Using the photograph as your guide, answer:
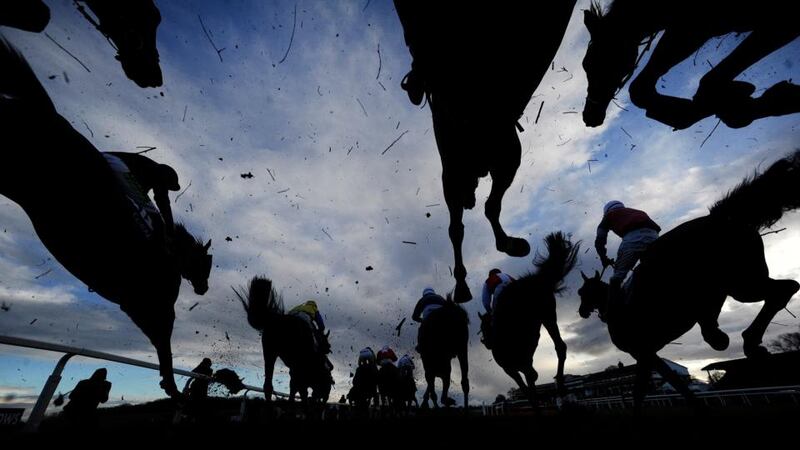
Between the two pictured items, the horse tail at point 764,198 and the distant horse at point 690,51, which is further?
the horse tail at point 764,198

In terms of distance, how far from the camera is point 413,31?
176cm

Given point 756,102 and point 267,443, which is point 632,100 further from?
point 267,443

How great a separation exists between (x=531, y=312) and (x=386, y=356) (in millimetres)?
9854

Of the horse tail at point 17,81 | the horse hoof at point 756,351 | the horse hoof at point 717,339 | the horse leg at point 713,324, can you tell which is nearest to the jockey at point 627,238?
the horse leg at point 713,324

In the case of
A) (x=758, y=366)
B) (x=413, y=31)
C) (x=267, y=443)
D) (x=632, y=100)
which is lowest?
(x=267, y=443)

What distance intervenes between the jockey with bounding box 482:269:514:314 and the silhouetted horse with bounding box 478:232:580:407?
0.17 m

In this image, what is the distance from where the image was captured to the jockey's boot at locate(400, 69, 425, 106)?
221 centimetres

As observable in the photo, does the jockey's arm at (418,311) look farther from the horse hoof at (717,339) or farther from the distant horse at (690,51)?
the distant horse at (690,51)

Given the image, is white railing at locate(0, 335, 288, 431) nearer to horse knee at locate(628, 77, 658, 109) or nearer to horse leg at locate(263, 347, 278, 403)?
horse leg at locate(263, 347, 278, 403)

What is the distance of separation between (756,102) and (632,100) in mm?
568

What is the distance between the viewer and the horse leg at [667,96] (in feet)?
5.38

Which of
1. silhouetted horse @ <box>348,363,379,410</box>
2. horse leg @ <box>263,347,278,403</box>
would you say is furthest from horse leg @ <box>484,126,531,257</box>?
silhouetted horse @ <box>348,363,379,410</box>

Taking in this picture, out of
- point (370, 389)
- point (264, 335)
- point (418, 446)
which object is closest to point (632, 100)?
point (418, 446)

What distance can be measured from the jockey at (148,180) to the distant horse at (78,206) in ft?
0.46
